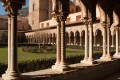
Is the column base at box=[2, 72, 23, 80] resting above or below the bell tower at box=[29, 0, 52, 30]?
below

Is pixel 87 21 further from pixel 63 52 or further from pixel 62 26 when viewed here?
pixel 63 52

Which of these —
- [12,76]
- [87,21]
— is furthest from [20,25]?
[12,76]

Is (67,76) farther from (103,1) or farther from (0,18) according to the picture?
(0,18)

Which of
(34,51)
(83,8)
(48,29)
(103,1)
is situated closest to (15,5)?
(83,8)

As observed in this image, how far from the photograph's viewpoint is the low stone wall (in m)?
4.85

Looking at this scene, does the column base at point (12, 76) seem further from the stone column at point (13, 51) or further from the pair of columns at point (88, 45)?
the pair of columns at point (88, 45)

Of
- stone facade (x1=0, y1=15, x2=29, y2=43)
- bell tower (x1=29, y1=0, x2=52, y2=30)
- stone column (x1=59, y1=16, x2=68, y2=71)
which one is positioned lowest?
stone column (x1=59, y1=16, x2=68, y2=71)

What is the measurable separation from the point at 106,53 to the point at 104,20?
60.4 inches

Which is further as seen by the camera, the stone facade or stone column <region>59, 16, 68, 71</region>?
the stone facade

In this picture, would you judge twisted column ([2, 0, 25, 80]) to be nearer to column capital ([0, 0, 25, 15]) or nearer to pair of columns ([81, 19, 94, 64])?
column capital ([0, 0, 25, 15])

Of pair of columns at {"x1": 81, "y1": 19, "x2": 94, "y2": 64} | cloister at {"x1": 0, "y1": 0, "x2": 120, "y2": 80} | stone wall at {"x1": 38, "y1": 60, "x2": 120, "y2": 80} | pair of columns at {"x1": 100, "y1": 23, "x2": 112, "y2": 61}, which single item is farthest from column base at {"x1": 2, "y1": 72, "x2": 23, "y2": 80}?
pair of columns at {"x1": 100, "y1": 23, "x2": 112, "y2": 61}

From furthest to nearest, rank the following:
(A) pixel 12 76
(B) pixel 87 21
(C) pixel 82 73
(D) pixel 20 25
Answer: (D) pixel 20 25
(B) pixel 87 21
(C) pixel 82 73
(A) pixel 12 76

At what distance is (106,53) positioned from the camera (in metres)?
8.34

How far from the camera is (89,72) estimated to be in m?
6.32
